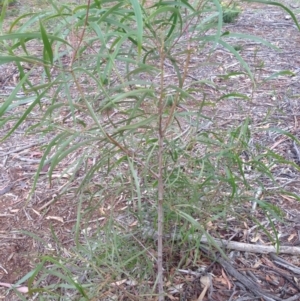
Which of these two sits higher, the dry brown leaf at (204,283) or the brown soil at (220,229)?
the dry brown leaf at (204,283)

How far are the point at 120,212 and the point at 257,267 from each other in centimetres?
53

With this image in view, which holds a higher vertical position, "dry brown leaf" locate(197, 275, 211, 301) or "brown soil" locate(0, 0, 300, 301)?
"dry brown leaf" locate(197, 275, 211, 301)

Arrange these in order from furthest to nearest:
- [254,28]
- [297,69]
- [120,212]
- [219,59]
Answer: [254,28]
[219,59]
[297,69]
[120,212]

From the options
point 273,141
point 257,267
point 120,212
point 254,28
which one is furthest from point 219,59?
point 257,267

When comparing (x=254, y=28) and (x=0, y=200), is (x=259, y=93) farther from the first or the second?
(x=0, y=200)

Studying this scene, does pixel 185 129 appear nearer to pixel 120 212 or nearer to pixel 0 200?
pixel 120 212

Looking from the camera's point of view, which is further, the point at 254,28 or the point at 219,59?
the point at 254,28

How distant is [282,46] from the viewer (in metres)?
3.06

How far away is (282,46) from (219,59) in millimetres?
498

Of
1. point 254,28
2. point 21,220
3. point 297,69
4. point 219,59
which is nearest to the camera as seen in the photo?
point 21,220

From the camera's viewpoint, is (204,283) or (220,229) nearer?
(204,283)

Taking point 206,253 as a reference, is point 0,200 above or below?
below

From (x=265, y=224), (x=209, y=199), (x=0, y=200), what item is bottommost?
(x=0, y=200)

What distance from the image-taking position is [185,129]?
1.91m
